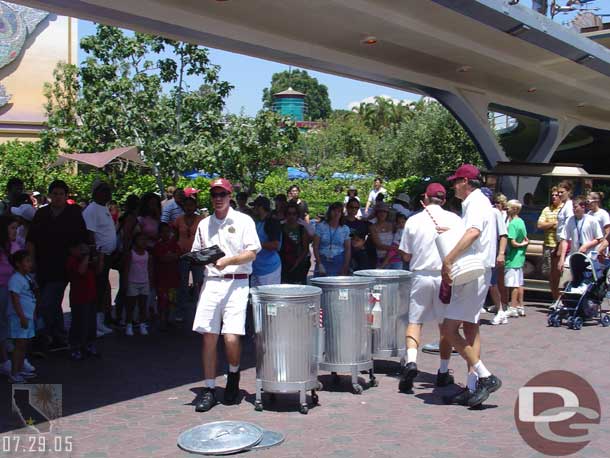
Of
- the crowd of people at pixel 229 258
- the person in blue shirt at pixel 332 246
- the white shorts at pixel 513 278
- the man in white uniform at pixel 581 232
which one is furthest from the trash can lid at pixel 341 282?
the man in white uniform at pixel 581 232

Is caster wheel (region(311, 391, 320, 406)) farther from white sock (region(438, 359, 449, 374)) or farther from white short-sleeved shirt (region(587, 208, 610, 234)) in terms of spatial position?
white short-sleeved shirt (region(587, 208, 610, 234))

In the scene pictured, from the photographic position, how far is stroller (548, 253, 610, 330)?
417 inches

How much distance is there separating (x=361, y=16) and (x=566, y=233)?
470cm

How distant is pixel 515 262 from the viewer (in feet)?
38.0

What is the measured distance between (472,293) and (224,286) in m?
2.19

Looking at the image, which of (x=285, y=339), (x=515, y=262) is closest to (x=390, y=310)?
(x=285, y=339)

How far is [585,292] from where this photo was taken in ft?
34.8

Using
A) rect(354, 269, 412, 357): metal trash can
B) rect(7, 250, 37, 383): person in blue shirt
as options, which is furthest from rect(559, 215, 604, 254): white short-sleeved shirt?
rect(7, 250, 37, 383): person in blue shirt

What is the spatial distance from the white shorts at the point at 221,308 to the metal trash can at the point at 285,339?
0.52 feet

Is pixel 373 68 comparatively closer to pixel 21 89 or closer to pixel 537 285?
pixel 537 285

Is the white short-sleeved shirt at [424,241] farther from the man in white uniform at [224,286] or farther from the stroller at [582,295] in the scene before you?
the stroller at [582,295]

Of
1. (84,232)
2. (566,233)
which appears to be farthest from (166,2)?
(566,233)

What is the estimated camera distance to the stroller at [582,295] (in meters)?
10.6

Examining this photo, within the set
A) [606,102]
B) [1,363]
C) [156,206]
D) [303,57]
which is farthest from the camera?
[606,102]
